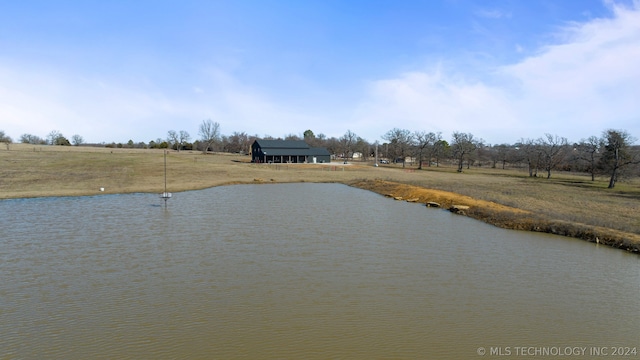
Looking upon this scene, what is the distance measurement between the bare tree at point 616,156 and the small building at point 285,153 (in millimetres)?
54379

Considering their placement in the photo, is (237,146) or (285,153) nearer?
(285,153)

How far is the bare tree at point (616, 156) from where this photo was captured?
53.5 m

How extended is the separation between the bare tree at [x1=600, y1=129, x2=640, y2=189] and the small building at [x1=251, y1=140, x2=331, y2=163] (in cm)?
5438

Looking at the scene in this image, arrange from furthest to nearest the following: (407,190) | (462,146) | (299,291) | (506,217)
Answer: (462,146) < (407,190) < (506,217) < (299,291)

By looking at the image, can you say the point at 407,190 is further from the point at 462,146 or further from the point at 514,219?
the point at 462,146

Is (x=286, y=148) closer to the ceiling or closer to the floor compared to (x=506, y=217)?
closer to the ceiling

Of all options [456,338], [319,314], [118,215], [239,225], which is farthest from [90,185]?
[456,338]

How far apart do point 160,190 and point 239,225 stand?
795 inches

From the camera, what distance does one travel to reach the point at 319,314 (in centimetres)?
1124

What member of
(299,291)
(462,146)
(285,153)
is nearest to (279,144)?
(285,153)

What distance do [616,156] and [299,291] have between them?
197 feet

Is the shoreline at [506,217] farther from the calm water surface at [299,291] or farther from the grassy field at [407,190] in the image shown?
the calm water surface at [299,291]

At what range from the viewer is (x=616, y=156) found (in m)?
54.3

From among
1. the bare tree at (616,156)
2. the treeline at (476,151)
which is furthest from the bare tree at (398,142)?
the bare tree at (616,156)
